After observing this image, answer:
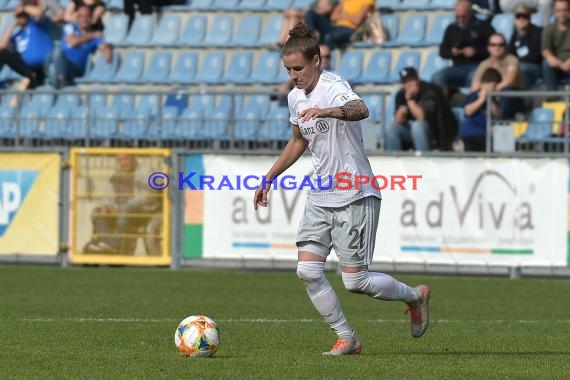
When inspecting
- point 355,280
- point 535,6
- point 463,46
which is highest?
point 535,6

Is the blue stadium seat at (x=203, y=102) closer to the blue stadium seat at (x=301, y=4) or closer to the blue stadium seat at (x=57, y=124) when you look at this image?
the blue stadium seat at (x=57, y=124)

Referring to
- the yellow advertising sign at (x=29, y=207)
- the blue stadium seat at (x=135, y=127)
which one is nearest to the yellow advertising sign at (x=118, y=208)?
the yellow advertising sign at (x=29, y=207)

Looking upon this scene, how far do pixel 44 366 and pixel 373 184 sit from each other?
237 cm

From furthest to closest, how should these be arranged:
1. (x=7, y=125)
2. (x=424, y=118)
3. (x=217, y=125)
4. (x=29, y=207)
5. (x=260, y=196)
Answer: (x=7, y=125), (x=217, y=125), (x=424, y=118), (x=29, y=207), (x=260, y=196)

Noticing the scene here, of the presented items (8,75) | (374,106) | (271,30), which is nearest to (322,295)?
(374,106)

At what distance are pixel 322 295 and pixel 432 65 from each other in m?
12.9

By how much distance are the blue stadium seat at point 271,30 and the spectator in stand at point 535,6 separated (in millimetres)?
3797

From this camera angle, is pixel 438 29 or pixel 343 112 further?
pixel 438 29

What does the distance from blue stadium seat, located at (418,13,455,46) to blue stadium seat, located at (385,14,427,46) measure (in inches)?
5.0

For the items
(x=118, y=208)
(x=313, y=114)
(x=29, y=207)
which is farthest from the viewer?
(x=29, y=207)

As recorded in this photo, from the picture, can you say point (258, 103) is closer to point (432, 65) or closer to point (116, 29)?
point (432, 65)

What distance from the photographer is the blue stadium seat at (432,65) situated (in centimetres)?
2145

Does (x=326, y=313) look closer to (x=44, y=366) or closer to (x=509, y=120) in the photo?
(x=44, y=366)

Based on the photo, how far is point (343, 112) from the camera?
28.3 ft
